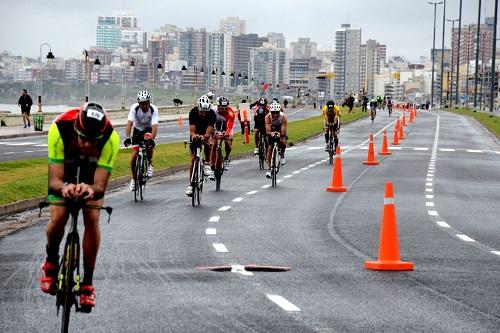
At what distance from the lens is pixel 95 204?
893 cm

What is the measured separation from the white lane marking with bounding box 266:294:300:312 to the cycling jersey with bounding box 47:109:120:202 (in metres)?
2.15

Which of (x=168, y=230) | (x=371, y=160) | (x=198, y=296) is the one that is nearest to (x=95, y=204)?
(x=198, y=296)

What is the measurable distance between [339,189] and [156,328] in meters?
17.2

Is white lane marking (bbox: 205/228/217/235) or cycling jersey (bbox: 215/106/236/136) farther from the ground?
cycling jersey (bbox: 215/106/236/136)

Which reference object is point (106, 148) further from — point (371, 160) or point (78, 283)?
point (371, 160)

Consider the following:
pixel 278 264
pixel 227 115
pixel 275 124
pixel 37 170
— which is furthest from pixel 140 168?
pixel 278 264

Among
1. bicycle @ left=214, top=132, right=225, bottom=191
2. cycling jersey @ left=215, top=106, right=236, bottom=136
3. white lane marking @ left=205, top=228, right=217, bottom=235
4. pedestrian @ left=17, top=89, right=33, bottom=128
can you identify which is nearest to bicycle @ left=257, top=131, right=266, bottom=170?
cycling jersey @ left=215, top=106, right=236, bottom=136

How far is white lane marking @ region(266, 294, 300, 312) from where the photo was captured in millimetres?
10180

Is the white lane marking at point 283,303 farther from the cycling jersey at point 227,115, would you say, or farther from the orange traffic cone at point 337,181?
the cycling jersey at point 227,115

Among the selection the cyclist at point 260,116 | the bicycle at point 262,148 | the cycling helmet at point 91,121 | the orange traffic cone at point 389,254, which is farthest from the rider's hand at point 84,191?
the bicycle at point 262,148

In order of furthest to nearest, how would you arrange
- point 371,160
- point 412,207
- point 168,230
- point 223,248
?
1. point 371,160
2. point 412,207
3. point 168,230
4. point 223,248

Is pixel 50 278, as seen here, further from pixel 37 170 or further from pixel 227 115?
pixel 37 170

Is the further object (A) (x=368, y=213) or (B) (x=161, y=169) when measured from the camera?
(B) (x=161, y=169)

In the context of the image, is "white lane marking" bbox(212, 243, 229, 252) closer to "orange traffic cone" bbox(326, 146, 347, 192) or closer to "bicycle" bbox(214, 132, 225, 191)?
"bicycle" bbox(214, 132, 225, 191)
